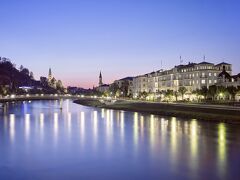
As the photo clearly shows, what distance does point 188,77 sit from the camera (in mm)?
108375

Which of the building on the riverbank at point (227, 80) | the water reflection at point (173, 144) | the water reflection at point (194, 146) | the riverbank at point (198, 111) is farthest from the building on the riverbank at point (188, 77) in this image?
the water reflection at point (173, 144)

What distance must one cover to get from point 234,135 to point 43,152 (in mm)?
18550

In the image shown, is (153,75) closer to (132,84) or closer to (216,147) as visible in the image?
(132,84)

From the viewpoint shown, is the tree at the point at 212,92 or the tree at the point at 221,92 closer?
the tree at the point at 221,92

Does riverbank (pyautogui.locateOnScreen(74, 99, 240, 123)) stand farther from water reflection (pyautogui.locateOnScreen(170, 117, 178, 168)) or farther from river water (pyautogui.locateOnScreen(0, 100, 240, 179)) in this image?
water reflection (pyautogui.locateOnScreen(170, 117, 178, 168))

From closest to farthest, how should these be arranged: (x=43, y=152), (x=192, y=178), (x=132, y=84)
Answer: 1. (x=192, y=178)
2. (x=43, y=152)
3. (x=132, y=84)

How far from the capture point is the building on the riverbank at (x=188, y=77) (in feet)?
337

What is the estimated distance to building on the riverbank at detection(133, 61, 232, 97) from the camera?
337ft

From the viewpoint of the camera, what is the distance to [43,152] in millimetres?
27797

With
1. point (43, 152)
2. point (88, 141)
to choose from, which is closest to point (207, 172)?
point (43, 152)

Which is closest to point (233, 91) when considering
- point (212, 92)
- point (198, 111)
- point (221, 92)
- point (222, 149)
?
point (221, 92)

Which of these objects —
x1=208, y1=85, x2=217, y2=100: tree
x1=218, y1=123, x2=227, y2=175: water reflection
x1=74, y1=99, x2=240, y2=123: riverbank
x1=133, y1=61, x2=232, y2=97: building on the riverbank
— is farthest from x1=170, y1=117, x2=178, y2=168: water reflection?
x1=133, y1=61, x2=232, y2=97: building on the riverbank

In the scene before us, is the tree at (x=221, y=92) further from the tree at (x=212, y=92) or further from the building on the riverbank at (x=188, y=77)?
the building on the riverbank at (x=188, y=77)

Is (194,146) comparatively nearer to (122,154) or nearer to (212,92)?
(122,154)
